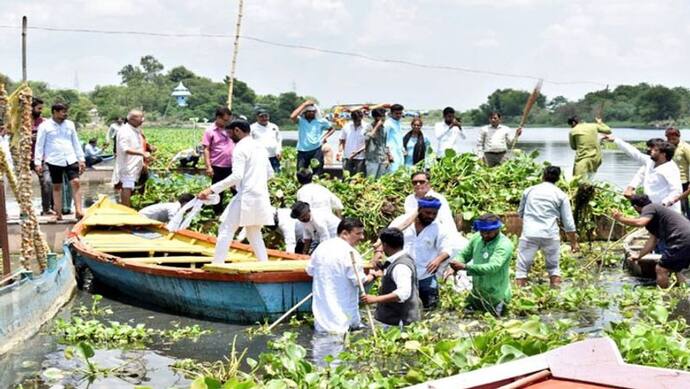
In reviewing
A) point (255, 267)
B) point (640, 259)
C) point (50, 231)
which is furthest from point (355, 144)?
point (255, 267)

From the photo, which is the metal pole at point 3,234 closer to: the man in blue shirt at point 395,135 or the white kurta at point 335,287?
the white kurta at point 335,287

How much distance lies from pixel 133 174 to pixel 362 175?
153 inches

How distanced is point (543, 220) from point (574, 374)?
585 centimetres

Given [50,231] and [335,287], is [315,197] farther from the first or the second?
[50,231]

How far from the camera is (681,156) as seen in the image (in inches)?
517

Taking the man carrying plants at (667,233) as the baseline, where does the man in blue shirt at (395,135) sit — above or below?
above

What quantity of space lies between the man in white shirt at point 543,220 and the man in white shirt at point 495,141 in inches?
239

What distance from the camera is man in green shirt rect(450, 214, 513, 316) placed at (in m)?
9.34

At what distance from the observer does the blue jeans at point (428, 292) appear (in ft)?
32.9

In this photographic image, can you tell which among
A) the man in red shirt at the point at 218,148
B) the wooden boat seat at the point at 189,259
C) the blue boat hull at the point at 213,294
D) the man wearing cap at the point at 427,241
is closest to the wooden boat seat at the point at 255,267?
the blue boat hull at the point at 213,294

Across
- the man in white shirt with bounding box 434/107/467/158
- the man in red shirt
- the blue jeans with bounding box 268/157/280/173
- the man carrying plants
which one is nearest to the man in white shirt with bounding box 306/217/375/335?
the man carrying plants

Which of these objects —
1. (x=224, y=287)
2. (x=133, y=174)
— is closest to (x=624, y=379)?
(x=224, y=287)

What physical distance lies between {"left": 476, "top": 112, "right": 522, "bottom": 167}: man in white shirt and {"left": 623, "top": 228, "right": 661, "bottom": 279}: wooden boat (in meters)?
3.83

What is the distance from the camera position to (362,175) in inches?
635
